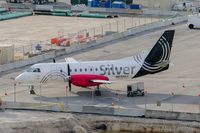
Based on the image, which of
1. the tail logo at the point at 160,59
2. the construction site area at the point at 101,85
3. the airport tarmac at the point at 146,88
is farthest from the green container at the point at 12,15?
the tail logo at the point at 160,59

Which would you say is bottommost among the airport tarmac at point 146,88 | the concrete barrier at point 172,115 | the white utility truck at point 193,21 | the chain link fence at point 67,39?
the concrete barrier at point 172,115

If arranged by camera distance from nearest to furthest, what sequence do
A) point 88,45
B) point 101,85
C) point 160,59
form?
1. point 160,59
2. point 101,85
3. point 88,45

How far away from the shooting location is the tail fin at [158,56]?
177 feet

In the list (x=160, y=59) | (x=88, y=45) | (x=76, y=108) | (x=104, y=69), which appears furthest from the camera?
(x=88, y=45)

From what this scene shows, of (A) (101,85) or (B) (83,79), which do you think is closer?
(B) (83,79)

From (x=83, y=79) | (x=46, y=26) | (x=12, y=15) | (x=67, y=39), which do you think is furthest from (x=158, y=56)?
(x=12, y=15)

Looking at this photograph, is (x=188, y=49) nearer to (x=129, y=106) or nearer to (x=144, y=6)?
(x=129, y=106)

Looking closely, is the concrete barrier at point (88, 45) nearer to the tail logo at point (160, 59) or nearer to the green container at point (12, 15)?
the tail logo at point (160, 59)

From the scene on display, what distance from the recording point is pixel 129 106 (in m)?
49.3

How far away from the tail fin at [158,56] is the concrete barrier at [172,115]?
7949 mm

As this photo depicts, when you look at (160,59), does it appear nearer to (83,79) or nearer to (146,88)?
(146,88)

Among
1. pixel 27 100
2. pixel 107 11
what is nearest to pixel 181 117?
pixel 27 100

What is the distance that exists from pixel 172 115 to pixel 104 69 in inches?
405

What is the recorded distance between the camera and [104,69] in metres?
53.5
